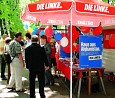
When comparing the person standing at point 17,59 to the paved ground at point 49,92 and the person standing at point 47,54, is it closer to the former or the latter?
the paved ground at point 49,92

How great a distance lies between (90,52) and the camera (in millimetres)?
9508

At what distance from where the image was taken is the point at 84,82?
1225cm

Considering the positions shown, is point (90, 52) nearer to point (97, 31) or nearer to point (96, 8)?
point (97, 31)

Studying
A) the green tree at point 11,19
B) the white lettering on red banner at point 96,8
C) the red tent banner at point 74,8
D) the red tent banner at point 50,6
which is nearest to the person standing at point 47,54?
the red tent banner at point 74,8

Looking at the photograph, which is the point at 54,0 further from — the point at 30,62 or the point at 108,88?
the point at 108,88

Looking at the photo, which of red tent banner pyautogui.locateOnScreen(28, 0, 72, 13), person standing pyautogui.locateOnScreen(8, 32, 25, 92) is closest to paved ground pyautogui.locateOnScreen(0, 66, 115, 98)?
person standing pyautogui.locateOnScreen(8, 32, 25, 92)

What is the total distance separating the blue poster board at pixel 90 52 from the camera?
30.8ft

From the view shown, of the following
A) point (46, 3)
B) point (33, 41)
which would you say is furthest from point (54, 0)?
point (33, 41)

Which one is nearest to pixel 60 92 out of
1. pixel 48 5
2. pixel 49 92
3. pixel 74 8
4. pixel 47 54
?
pixel 49 92

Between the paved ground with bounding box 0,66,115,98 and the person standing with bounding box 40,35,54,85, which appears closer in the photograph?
the paved ground with bounding box 0,66,115,98

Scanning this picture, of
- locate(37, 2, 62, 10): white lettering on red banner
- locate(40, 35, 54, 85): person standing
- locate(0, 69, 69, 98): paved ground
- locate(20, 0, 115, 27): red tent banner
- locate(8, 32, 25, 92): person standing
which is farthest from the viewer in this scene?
locate(40, 35, 54, 85): person standing

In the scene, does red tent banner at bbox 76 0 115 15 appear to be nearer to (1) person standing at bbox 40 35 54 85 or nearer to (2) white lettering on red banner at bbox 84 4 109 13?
(2) white lettering on red banner at bbox 84 4 109 13

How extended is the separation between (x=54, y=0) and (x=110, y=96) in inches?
164

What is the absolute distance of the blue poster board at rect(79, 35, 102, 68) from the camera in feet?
30.8
